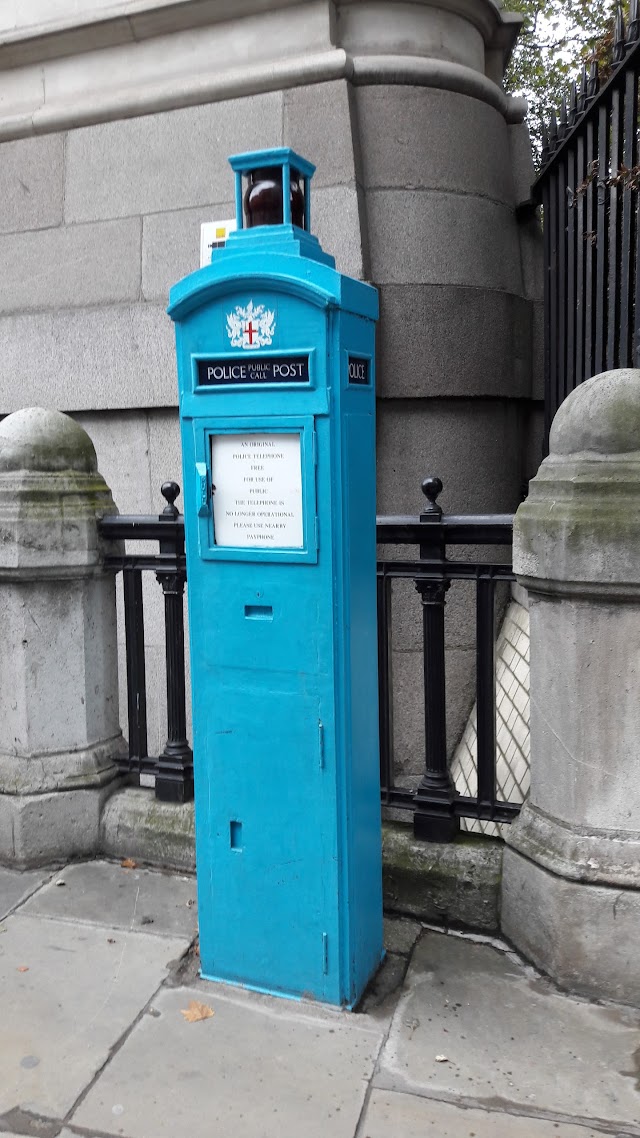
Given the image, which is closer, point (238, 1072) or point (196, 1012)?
point (238, 1072)

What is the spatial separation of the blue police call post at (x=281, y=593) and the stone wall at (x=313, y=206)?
10.1ft

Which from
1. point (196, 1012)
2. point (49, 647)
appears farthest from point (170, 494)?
point (196, 1012)

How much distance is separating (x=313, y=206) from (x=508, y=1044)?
495 cm

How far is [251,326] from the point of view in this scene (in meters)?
2.77

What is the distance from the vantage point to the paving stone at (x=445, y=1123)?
2393 millimetres

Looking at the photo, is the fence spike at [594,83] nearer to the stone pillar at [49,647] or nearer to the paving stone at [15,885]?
the stone pillar at [49,647]

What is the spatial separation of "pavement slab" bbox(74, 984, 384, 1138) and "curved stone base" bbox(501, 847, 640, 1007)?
0.67 m

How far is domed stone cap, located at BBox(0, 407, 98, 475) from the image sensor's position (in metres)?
3.95

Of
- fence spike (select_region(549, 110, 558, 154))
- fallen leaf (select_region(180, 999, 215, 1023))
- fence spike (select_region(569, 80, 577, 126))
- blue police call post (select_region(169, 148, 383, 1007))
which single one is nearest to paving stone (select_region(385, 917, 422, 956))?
blue police call post (select_region(169, 148, 383, 1007))

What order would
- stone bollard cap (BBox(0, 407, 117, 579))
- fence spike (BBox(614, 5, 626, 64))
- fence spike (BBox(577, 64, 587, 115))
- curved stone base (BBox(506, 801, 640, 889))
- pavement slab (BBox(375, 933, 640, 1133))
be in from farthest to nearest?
fence spike (BBox(577, 64, 587, 115)), fence spike (BBox(614, 5, 626, 64)), stone bollard cap (BBox(0, 407, 117, 579)), curved stone base (BBox(506, 801, 640, 889)), pavement slab (BBox(375, 933, 640, 1133))

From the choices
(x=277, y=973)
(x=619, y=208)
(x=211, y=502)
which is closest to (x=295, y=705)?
(x=211, y=502)

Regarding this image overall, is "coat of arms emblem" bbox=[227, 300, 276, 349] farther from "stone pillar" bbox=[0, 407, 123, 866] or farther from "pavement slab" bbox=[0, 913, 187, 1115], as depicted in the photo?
"pavement slab" bbox=[0, 913, 187, 1115]

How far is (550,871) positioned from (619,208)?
381 cm

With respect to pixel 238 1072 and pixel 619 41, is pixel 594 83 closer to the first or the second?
pixel 619 41
